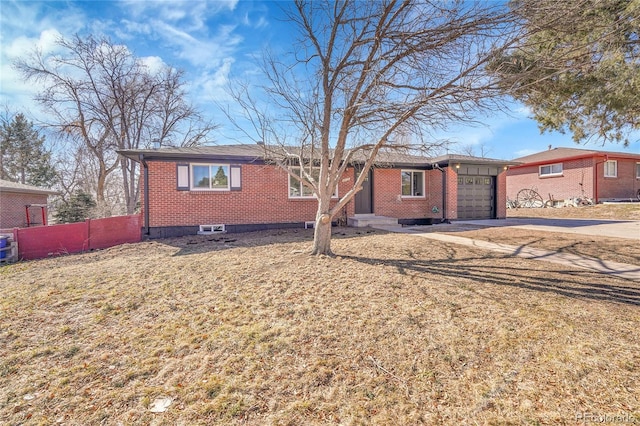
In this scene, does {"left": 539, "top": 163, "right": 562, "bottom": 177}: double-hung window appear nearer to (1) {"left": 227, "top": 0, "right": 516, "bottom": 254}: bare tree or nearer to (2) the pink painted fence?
(1) {"left": 227, "top": 0, "right": 516, "bottom": 254}: bare tree

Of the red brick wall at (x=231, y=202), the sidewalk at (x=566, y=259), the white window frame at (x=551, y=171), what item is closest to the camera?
the sidewalk at (x=566, y=259)

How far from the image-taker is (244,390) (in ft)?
6.72

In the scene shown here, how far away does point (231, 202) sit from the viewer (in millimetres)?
10352

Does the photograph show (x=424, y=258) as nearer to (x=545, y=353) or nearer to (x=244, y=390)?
(x=545, y=353)

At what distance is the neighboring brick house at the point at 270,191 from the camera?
9594 millimetres

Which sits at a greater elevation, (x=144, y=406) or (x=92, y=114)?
(x=92, y=114)

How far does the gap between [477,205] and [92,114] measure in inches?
929

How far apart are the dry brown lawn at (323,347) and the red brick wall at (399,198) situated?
7.83 metres

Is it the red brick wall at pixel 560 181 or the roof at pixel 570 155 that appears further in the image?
the red brick wall at pixel 560 181

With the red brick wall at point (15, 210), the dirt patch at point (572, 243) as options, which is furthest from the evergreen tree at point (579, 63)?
the red brick wall at point (15, 210)

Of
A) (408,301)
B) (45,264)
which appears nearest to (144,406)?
(408,301)

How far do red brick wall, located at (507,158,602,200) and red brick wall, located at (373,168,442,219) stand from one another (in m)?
11.8

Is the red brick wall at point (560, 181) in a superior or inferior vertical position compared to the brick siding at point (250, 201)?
superior

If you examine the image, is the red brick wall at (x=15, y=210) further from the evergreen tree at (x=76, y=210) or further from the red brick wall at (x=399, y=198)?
the red brick wall at (x=399, y=198)
